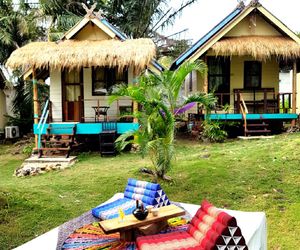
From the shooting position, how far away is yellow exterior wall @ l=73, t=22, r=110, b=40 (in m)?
14.2

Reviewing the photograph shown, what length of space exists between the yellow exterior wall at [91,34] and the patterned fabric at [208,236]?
10864 millimetres

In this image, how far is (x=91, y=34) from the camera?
14297mm

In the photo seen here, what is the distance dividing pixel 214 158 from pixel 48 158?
5.41 m

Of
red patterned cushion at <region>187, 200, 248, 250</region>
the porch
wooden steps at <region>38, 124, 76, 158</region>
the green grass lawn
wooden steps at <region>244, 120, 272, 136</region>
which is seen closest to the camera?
red patterned cushion at <region>187, 200, 248, 250</region>

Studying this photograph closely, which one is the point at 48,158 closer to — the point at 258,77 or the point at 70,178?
the point at 70,178

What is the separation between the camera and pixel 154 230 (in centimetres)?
517

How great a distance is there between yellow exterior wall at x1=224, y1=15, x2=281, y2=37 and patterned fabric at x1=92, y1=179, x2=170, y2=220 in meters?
10.1

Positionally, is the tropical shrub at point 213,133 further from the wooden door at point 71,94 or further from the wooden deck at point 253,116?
the wooden door at point 71,94

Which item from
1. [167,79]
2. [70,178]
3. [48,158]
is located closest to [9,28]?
[48,158]

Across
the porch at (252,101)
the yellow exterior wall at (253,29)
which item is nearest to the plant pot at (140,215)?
the porch at (252,101)

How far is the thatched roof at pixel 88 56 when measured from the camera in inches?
470

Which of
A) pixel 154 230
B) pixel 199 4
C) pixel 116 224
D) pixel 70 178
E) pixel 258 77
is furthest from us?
pixel 199 4

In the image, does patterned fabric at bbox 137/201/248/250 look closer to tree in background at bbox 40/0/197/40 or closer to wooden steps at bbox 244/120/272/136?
wooden steps at bbox 244/120/272/136

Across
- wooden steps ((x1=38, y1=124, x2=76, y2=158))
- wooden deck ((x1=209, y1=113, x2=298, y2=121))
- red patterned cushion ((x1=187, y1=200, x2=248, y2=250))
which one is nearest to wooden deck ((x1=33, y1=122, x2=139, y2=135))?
wooden steps ((x1=38, y1=124, x2=76, y2=158))
